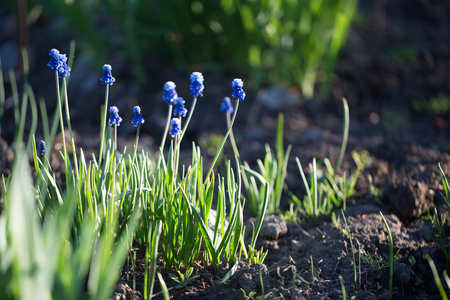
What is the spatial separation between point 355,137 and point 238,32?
4.13 feet

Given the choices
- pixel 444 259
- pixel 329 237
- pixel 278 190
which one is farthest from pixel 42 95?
pixel 444 259

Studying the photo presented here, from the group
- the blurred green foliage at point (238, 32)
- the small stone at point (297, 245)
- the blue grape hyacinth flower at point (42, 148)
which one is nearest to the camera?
the blue grape hyacinth flower at point (42, 148)

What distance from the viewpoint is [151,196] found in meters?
1.58

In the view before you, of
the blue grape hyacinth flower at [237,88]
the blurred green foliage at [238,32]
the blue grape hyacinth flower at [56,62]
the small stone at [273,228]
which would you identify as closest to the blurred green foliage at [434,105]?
the blurred green foliage at [238,32]

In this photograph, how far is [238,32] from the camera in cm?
363

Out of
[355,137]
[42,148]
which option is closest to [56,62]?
[42,148]

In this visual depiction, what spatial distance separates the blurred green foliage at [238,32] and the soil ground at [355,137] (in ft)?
0.65

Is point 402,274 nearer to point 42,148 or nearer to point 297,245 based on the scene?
point 297,245

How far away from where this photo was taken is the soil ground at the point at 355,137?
5.31ft

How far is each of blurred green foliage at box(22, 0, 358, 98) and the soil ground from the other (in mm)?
198

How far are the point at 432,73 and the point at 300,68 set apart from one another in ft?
4.16

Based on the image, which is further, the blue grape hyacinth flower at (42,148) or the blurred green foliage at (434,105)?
the blurred green foliage at (434,105)

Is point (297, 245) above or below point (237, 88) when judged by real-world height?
below

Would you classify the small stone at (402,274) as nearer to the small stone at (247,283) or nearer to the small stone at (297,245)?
the small stone at (297,245)
